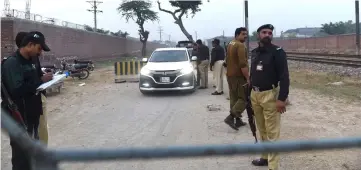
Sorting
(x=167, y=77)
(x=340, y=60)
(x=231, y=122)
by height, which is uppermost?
(x=340, y=60)

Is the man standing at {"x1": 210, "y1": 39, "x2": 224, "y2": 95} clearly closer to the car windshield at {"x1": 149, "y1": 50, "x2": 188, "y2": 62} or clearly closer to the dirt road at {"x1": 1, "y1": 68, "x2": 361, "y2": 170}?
the dirt road at {"x1": 1, "y1": 68, "x2": 361, "y2": 170}

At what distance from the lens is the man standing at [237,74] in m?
6.68

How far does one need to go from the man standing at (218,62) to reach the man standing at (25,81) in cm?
819

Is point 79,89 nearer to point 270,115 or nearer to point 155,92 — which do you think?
point 155,92

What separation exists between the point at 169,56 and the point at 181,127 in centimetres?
611

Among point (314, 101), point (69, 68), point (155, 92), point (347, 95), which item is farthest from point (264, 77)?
point (69, 68)

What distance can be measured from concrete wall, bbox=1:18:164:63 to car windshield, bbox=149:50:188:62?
→ 24.5 ft

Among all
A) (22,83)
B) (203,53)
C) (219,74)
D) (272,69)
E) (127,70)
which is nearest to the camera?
(22,83)

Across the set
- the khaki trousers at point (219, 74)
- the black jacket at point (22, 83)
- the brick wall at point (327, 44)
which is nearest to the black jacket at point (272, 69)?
the black jacket at point (22, 83)

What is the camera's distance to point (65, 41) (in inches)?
1162

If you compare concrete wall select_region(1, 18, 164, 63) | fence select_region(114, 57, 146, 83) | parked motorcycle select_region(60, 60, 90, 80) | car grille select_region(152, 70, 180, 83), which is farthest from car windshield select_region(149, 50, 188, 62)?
concrete wall select_region(1, 18, 164, 63)

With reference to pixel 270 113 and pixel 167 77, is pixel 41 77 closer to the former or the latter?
pixel 270 113

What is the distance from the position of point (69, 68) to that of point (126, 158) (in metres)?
18.5

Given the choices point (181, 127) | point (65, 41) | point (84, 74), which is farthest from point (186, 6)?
point (181, 127)
